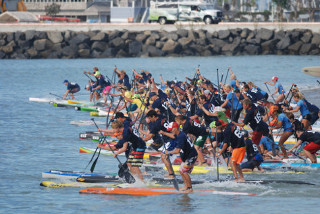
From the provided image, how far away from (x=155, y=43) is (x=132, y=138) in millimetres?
62030

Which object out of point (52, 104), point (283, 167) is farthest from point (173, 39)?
point (283, 167)

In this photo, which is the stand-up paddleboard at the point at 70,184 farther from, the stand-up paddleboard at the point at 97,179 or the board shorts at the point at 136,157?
the board shorts at the point at 136,157

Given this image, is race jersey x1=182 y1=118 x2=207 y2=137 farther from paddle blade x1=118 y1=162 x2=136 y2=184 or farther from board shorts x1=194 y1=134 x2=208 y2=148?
paddle blade x1=118 y1=162 x2=136 y2=184

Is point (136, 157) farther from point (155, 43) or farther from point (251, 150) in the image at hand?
point (155, 43)

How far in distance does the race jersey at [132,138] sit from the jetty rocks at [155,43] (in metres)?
60.4

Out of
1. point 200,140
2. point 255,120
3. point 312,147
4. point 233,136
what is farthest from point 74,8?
point 233,136

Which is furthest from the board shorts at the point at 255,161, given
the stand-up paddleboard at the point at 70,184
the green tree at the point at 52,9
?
the green tree at the point at 52,9

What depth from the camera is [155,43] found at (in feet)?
256

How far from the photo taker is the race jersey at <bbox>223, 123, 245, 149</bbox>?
16.7 metres

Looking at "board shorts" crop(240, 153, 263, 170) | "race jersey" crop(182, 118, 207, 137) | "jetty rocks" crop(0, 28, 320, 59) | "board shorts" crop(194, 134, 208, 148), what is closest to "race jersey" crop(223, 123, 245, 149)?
"race jersey" crop(182, 118, 207, 137)

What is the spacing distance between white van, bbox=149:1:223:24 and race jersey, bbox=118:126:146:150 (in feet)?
205

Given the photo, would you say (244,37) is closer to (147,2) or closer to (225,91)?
(147,2)

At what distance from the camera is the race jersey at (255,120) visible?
1881cm

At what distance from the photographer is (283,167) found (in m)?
19.5
